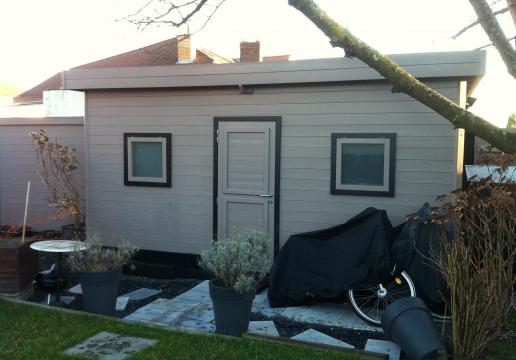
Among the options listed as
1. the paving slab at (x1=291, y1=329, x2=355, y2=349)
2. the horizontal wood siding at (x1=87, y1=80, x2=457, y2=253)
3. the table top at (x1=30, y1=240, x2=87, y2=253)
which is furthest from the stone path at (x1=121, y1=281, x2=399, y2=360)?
the horizontal wood siding at (x1=87, y1=80, x2=457, y2=253)

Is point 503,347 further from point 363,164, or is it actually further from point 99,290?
point 99,290

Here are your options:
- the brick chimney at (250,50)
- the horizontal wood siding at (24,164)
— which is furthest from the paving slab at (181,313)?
the brick chimney at (250,50)

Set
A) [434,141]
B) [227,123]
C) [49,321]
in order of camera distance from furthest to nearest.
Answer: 1. [227,123]
2. [434,141]
3. [49,321]

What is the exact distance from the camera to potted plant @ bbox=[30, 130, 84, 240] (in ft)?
23.4

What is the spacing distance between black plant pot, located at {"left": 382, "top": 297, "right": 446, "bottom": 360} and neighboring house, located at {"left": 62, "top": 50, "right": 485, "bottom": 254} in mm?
1647

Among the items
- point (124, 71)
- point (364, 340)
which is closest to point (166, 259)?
point (124, 71)

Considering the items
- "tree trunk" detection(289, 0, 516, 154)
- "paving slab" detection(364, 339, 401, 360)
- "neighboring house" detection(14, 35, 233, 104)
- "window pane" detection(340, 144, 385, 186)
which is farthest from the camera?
"neighboring house" detection(14, 35, 233, 104)

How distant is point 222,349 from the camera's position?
3.83 meters

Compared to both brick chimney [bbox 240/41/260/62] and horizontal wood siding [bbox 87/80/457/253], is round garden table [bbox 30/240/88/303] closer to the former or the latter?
horizontal wood siding [bbox 87/80/457/253]

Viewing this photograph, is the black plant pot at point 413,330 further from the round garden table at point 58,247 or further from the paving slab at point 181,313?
the round garden table at point 58,247

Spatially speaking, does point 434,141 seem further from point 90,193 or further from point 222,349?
point 90,193

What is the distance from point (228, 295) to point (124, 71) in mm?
3466

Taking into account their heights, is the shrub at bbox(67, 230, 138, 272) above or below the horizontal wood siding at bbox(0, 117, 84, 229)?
below

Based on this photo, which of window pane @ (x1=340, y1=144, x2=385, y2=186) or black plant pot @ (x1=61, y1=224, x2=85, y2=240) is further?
A: black plant pot @ (x1=61, y1=224, x2=85, y2=240)
